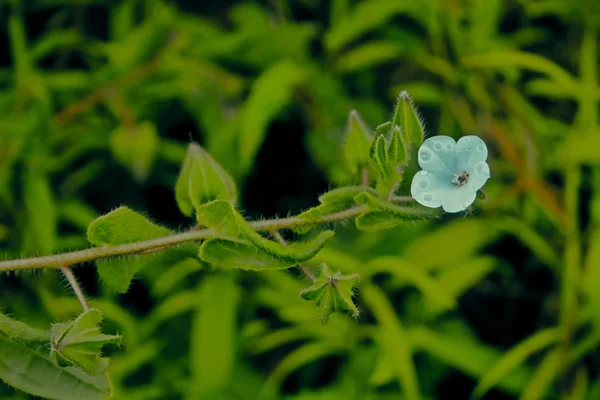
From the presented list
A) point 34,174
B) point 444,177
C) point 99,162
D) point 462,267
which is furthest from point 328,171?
point 444,177

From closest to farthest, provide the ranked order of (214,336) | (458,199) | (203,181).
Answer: (458,199)
(203,181)
(214,336)

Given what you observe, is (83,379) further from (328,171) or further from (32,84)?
(32,84)

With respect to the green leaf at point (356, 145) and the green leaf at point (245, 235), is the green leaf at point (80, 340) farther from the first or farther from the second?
the green leaf at point (356, 145)

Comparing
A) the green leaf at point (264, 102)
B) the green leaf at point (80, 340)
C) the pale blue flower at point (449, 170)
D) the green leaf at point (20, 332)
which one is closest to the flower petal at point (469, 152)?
the pale blue flower at point (449, 170)

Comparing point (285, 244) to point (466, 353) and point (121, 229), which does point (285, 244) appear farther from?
point (466, 353)

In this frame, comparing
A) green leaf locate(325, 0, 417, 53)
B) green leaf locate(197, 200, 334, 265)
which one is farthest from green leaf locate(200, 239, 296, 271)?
green leaf locate(325, 0, 417, 53)

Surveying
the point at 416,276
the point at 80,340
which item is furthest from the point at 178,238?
the point at 416,276
